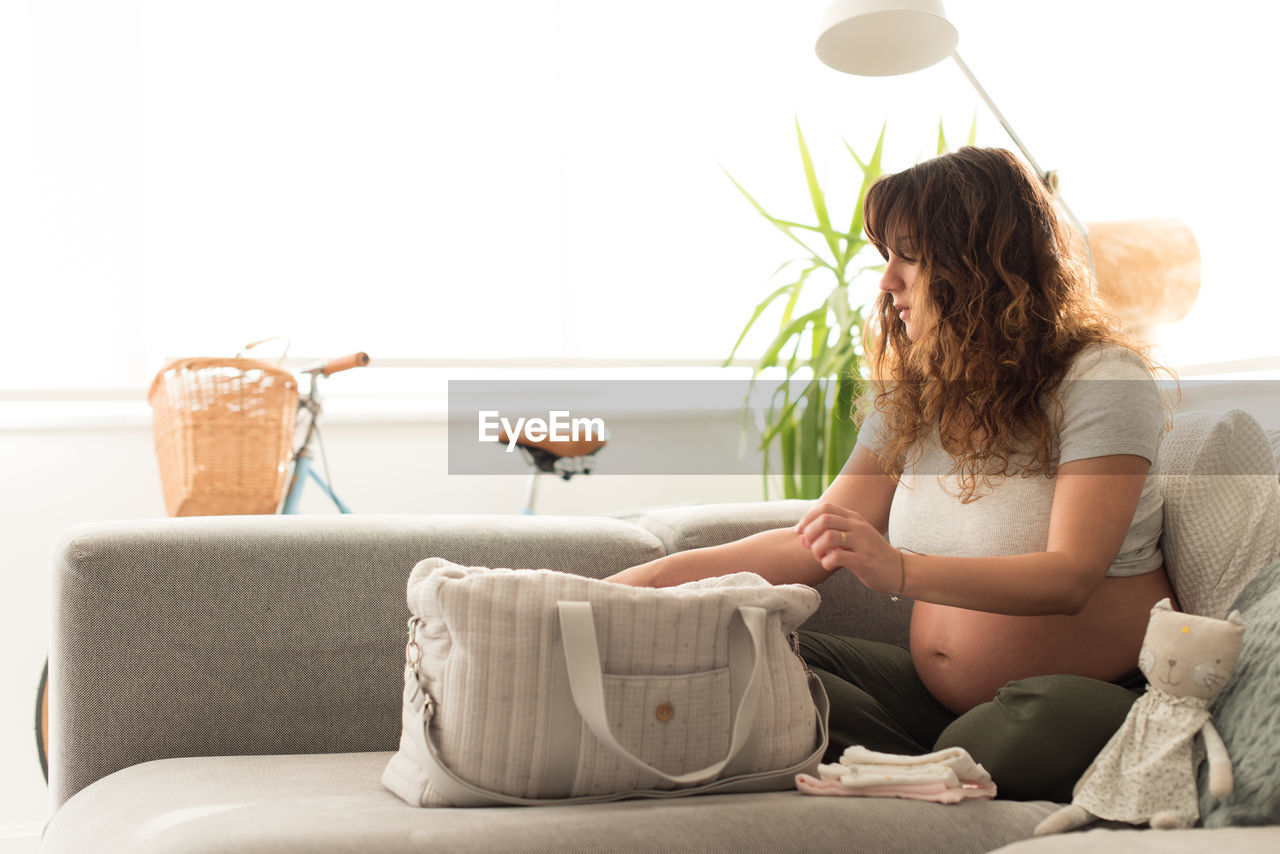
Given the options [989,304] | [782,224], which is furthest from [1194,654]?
[782,224]

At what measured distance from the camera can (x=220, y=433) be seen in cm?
189

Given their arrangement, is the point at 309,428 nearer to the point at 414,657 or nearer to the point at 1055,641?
the point at 414,657

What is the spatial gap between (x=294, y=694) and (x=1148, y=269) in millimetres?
1534

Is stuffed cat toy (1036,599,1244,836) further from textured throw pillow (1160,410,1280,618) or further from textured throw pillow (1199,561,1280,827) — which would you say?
textured throw pillow (1160,410,1280,618)

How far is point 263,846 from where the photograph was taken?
75cm

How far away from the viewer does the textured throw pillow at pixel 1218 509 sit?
3.52 ft

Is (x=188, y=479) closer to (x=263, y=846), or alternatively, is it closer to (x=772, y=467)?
(x=263, y=846)

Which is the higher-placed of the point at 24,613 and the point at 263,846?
the point at 263,846

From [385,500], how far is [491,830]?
6.46ft

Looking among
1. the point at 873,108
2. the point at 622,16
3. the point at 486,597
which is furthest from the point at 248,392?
the point at 873,108

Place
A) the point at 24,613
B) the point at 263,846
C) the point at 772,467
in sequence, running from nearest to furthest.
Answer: the point at 263,846 → the point at 24,613 → the point at 772,467

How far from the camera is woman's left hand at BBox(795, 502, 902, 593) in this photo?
3.26 feet

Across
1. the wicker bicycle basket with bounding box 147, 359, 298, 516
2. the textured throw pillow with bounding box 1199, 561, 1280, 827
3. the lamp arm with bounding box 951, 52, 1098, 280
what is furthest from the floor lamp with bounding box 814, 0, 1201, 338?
the wicker bicycle basket with bounding box 147, 359, 298, 516

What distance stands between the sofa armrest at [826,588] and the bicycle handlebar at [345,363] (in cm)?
93
